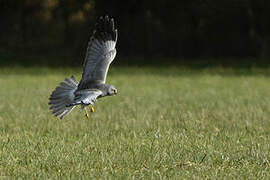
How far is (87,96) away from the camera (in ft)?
21.9

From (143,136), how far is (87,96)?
3.53 feet

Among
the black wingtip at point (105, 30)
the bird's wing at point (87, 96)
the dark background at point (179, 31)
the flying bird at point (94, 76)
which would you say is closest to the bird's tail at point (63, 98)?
the flying bird at point (94, 76)

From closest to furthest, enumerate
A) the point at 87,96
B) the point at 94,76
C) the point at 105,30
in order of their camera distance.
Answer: the point at 87,96 < the point at 94,76 < the point at 105,30

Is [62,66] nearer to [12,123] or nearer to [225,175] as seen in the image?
[12,123]

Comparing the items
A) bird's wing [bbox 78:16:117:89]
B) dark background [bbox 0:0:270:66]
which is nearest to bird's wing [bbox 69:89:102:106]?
bird's wing [bbox 78:16:117:89]

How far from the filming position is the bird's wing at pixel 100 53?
295 inches

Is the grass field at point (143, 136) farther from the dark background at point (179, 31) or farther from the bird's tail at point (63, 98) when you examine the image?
the dark background at point (179, 31)

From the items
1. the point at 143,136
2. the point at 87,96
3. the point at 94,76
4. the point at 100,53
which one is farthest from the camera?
the point at 100,53

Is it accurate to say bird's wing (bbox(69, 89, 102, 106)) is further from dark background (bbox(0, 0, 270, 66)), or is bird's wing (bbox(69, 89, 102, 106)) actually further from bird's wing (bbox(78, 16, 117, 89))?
dark background (bbox(0, 0, 270, 66))

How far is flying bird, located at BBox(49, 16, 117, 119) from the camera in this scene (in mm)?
7219

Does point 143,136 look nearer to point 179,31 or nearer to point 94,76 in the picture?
point 94,76

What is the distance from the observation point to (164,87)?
16422 mm

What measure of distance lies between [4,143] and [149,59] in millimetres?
23593

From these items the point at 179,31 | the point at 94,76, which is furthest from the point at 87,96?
the point at 179,31
